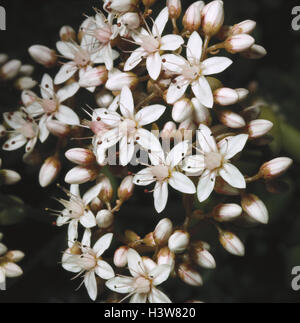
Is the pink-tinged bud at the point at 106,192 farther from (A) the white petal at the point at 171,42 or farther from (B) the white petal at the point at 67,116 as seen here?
(A) the white petal at the point at 171,42

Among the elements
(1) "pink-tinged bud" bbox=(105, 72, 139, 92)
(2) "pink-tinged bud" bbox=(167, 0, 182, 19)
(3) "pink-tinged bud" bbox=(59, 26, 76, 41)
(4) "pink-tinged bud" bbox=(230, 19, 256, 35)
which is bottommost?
(1) "pink-tinged bud" bbox=(105, 72, 139, 92)

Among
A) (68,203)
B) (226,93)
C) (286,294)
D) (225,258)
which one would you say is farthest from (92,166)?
(286,294)

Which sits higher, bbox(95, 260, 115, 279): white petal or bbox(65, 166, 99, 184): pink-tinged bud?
bbox(65, 166, 99, 184): pink-tinged bud

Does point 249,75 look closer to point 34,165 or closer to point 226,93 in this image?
point 226,93

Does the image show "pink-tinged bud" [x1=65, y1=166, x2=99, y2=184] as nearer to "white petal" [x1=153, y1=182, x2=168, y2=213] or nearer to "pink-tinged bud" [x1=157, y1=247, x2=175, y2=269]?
"white petal" [x1=153, y1=182, x2=168, y2=213]

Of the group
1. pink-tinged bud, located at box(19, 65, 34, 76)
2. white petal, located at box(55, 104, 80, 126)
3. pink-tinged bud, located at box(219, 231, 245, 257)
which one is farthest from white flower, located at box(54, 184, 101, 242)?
pink-tinged bud, located at box(19, 65, 34, 76)

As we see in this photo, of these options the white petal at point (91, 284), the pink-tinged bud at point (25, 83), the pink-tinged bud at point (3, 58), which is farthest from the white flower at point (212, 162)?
the pink-tinged bud at point (3, 58)

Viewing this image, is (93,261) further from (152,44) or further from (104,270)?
(152,44)

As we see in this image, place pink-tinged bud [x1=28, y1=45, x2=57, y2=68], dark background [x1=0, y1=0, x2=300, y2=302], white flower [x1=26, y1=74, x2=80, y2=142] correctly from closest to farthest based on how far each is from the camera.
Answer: white flower [x1=26, y1=74, x2=80, y2=142], pink-tinged bud [x1=28, y1=45, x2=57, y2=68], dark background [x1=0, y1=0, x2=300, y2=302]
